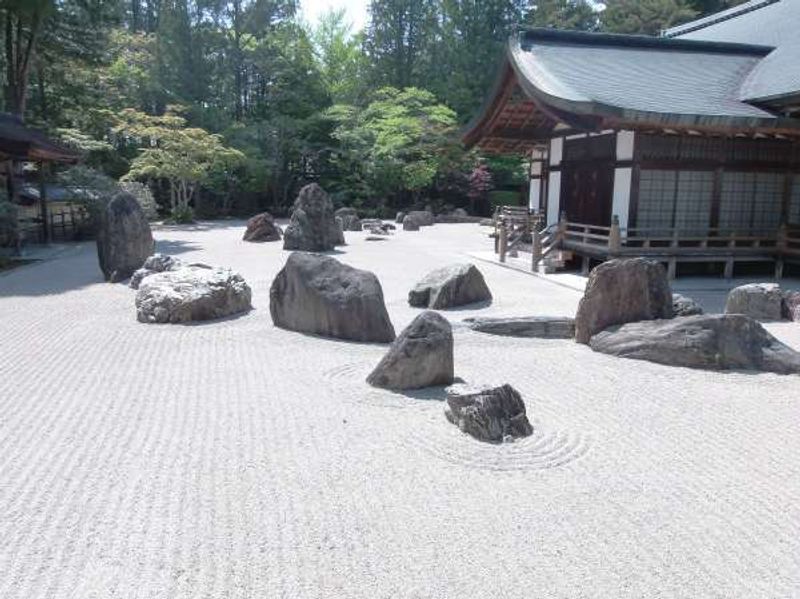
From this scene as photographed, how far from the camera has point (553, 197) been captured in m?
16.4

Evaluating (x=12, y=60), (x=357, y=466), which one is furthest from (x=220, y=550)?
(x=12, y=60)

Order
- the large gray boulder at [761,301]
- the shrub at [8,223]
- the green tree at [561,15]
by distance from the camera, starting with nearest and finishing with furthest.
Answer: the large gray boulder at [761,301] → the shrub at [8,223] → the green tree at [561,15]

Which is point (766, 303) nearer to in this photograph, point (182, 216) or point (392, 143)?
point (392, 143)

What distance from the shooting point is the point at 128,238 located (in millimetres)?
12336

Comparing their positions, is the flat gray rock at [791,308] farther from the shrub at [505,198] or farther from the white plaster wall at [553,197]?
the shrub at [505,198]

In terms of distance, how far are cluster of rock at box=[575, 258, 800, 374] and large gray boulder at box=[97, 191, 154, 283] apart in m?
8.47

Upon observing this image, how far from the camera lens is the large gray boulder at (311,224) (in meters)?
17.5

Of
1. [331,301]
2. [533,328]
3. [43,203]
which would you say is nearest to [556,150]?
[533,328]

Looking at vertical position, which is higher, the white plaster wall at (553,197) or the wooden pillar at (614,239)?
the white plaster wall at (553,197)

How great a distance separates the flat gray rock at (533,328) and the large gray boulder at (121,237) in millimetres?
7251

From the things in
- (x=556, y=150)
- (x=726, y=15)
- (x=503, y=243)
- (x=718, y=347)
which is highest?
(x=726, y=15)

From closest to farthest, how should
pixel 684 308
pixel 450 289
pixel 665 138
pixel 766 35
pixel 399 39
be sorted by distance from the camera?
pixel 684 308
pixel 450 289
pixel 665 138
pixel 766 35
pixel 399 39

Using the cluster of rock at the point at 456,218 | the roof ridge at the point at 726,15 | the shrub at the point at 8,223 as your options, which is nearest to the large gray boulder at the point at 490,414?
the shrub at the point at 8,223

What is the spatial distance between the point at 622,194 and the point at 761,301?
4533 millimetres
